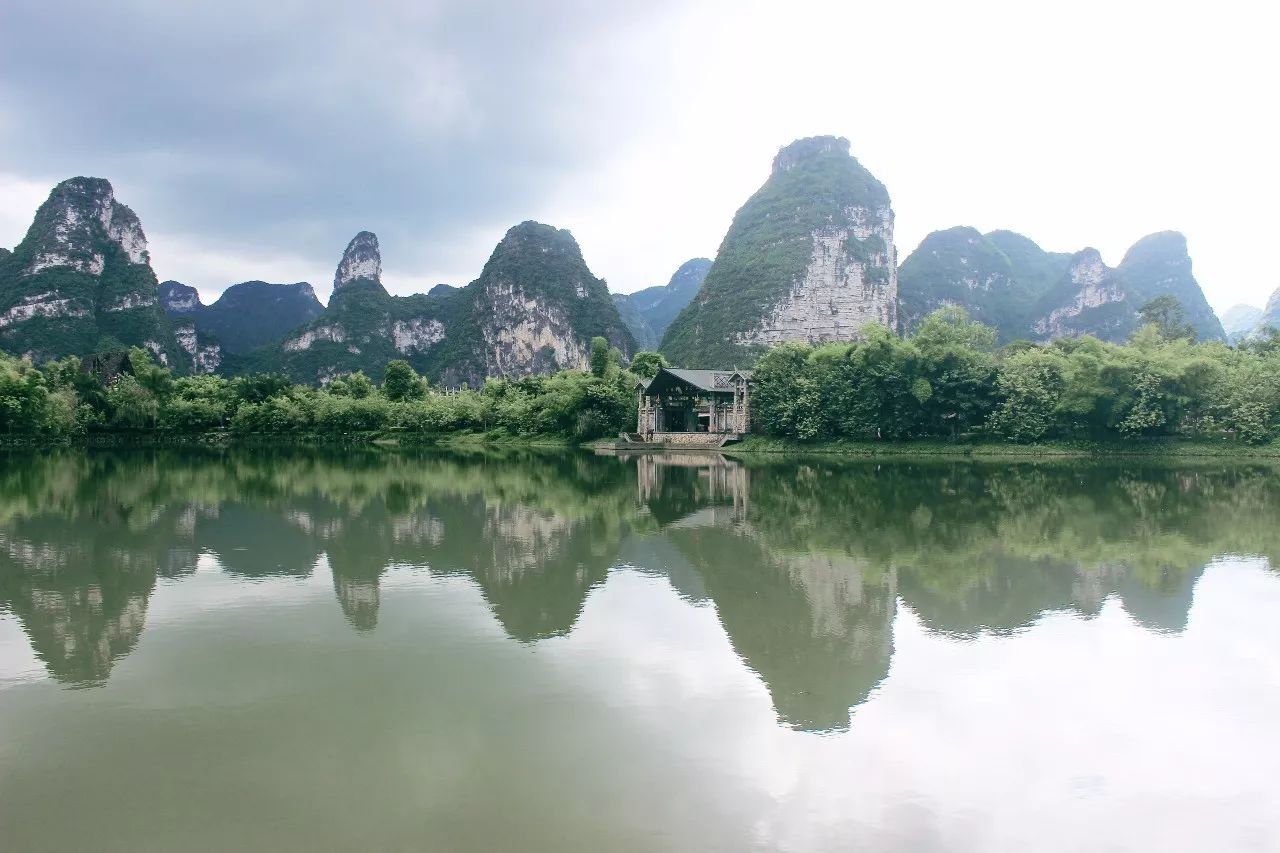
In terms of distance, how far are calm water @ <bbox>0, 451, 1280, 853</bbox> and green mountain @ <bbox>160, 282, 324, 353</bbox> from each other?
16366 cm

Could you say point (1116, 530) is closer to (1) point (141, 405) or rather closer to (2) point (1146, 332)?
(2) point (1146, 332)

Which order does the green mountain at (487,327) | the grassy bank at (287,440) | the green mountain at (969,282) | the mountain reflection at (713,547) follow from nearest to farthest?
the mountain reflection at (713,547) < the grassy bank at (287,440) < the green mountain at (487,327) < the green mountain at (969,282)

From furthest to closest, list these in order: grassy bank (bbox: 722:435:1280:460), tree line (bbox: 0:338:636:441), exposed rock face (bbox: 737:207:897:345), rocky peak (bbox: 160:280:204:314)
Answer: rocky peak (bbox: 160:280:204:314)
exposed rock face (bbox: 737:207:897:345)
tree line (bbox: 0:338:636:441)
grassy bank (bbox: 722:435:1280:460)

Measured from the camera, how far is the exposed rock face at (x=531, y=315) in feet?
382

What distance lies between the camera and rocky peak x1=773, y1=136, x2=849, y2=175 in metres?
119

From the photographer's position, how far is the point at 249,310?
16888 cm

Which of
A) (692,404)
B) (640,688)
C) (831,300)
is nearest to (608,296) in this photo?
(831,300)

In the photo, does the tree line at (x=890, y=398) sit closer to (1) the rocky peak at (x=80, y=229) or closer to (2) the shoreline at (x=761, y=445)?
(2) the shoreline at (x=761, y=445)

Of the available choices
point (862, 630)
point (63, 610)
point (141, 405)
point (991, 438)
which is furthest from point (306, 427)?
point (862, 630)

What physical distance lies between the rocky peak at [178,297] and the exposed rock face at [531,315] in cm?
7049

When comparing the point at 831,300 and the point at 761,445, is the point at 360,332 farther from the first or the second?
the point at 761,445

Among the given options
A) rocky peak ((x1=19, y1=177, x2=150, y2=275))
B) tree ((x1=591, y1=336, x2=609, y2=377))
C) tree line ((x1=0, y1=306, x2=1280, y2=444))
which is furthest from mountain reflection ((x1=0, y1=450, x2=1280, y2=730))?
rocky peak ((x1=19, y1=177, x2=150, y2=275))

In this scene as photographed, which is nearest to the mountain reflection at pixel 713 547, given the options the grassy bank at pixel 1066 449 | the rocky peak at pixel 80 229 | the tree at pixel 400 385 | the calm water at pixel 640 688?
the calm water at pixel 640 688

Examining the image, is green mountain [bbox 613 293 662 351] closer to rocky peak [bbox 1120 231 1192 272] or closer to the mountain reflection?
rocky peak [bbox 1120 231 1192 272]
